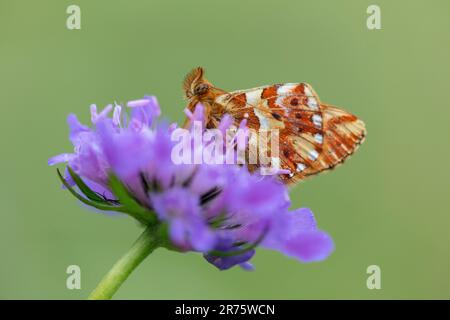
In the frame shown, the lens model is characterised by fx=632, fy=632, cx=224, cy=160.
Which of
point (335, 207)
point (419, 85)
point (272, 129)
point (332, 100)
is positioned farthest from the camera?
point (419, 85)

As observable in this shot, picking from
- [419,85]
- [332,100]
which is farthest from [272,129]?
[419,85]

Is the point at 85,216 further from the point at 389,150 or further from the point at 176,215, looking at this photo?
the point at 176,215

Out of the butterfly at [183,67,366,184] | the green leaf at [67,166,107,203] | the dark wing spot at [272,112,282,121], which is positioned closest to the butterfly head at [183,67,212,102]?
the butterfly at [183,67,366,184]

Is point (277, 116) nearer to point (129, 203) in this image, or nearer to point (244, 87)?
point (129, 203)

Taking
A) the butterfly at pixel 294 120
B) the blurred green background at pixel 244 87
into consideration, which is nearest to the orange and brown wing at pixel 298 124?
the butterfly at pixel 294 120

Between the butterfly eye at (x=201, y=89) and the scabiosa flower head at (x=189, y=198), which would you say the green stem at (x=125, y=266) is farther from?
the butterfly eye at (x=201, y=89)
